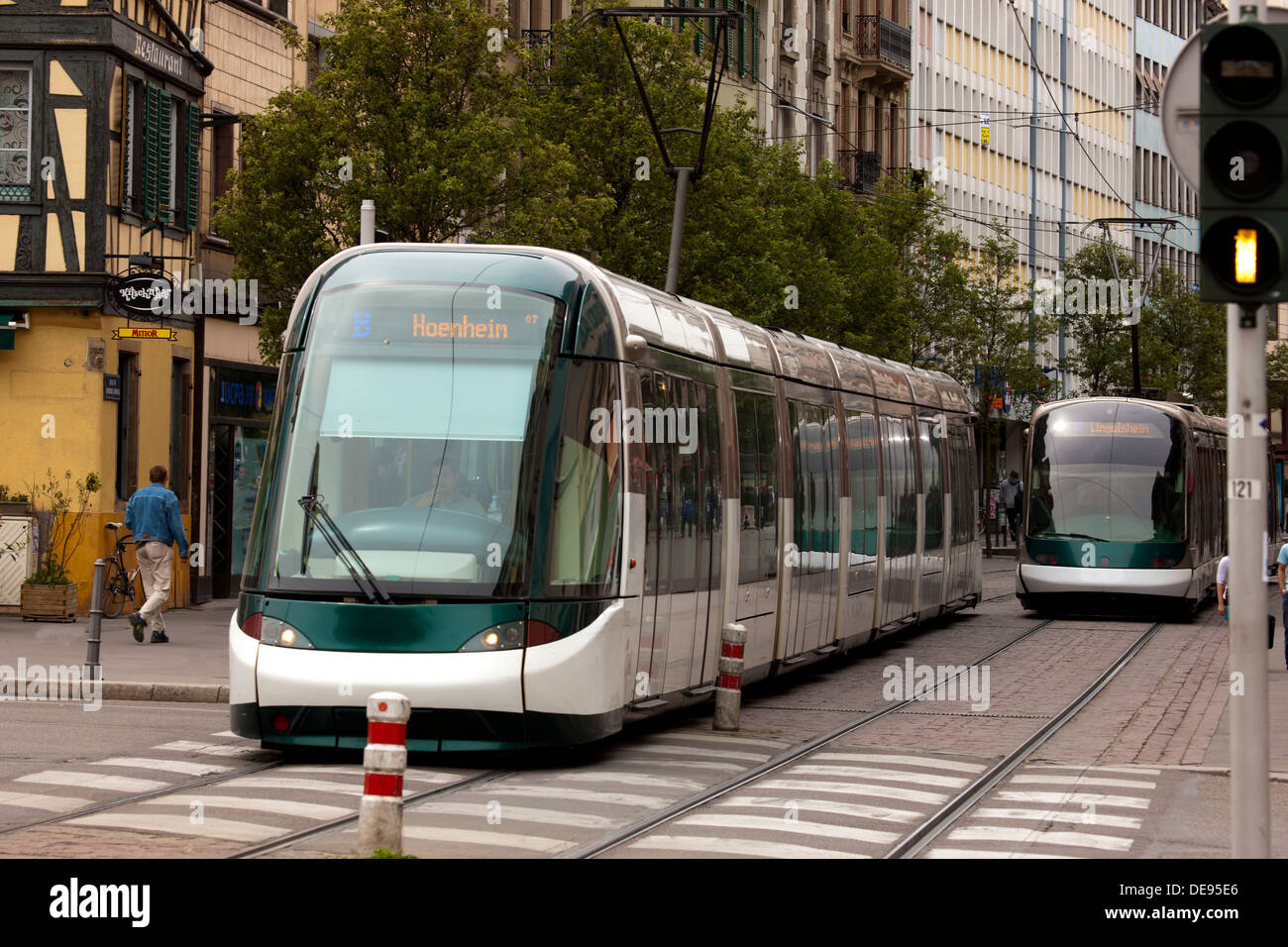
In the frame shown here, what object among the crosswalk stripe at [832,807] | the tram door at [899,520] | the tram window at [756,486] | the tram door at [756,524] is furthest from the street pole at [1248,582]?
the tram door at [899,520]

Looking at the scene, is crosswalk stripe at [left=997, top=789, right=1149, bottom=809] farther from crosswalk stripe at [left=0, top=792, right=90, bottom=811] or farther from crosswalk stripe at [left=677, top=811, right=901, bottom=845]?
crosswalk stripe at [left=0, top=792, right=90, bottom=811]

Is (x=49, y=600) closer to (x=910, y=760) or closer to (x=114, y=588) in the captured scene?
(x=114, y=588)

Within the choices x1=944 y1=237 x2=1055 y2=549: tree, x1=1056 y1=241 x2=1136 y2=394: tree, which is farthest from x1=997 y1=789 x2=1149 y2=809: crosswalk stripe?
x1=1056 y1=241 x2=1136 y2=394: tree

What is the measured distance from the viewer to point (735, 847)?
1089 cm

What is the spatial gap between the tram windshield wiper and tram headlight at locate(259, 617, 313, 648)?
0.47 meters

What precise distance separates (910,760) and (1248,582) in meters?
6.65

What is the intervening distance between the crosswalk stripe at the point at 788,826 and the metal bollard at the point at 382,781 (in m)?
2.20

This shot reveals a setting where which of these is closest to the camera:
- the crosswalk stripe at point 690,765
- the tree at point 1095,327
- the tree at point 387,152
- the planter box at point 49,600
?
the crosswalk stripe at point 690,765

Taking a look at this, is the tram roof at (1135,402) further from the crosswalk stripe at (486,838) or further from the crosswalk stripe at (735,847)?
the crosswalk stripe at (486,838)

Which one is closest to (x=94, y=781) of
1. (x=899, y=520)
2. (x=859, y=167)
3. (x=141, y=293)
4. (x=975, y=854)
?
(x=975, y=854)

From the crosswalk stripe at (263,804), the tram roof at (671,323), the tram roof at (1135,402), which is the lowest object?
the crosswalk stripe at (263,804)

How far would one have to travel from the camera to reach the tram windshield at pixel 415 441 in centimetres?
1396

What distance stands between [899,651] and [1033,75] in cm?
7508
